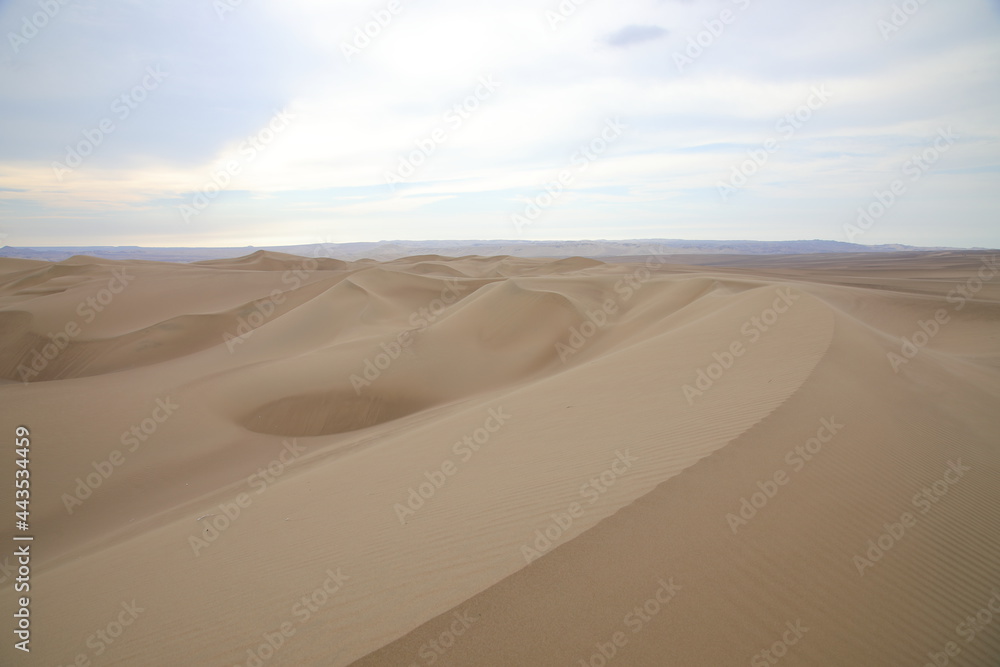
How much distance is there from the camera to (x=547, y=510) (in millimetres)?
3812

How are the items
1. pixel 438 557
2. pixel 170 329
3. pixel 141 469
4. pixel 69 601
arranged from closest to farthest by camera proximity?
pixel 438 557
pixel 69 601
pixel 141 469
pixel 170 329

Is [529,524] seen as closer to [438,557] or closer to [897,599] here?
[438,557]

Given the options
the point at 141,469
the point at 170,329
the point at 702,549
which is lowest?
the point at 702,549

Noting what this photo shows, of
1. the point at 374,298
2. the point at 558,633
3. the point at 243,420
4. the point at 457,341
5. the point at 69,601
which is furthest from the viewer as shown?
the point at 374,298

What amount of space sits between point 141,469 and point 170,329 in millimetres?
12515

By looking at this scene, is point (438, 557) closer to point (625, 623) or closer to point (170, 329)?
point (625, 623)

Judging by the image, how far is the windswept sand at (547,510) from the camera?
9.12 feet

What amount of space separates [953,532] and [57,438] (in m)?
12.1

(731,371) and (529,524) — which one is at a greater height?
(731,371)

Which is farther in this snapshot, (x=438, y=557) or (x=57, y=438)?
(x=57, y=438)

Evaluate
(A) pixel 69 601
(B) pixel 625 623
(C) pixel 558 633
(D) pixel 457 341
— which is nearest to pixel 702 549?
(B) pixel 625 623

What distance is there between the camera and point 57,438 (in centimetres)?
898

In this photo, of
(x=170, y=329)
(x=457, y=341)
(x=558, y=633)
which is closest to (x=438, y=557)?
(x=558, y=633)

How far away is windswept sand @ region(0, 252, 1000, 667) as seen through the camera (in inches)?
109
